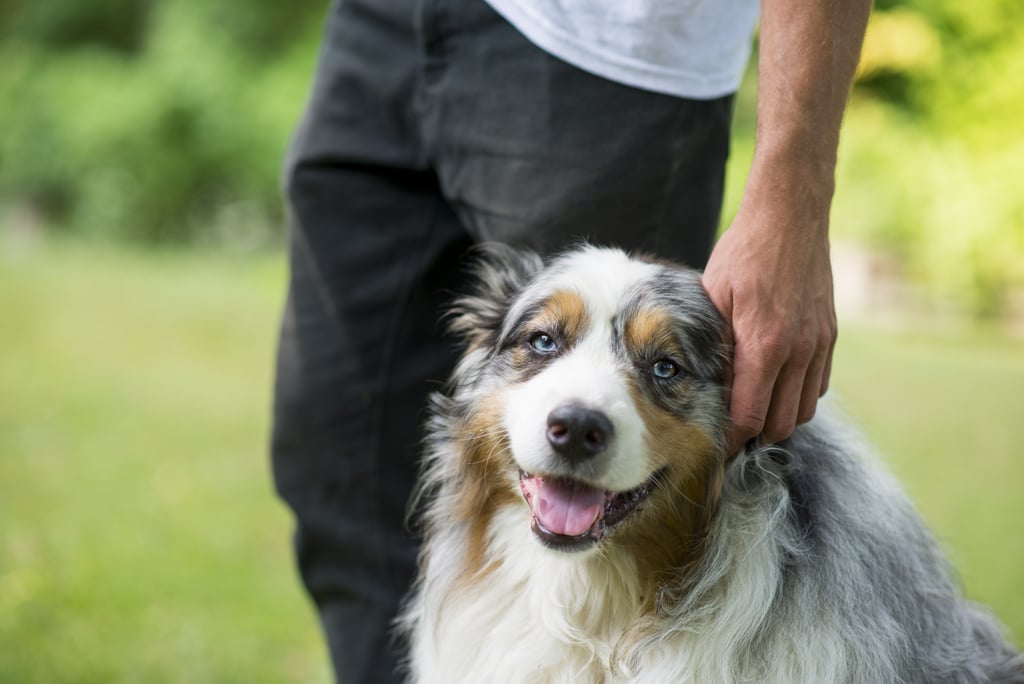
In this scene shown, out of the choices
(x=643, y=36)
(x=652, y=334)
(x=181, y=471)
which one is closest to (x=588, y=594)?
(x=652, y=334)

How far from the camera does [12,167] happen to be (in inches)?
689

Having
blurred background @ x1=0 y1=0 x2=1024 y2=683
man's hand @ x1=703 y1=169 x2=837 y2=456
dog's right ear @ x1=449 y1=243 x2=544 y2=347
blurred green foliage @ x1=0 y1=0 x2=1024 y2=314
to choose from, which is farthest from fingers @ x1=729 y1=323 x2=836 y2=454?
blurred green foliage @ x1=0 y1=0 x2=1024 y2=314

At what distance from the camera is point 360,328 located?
2.76 m

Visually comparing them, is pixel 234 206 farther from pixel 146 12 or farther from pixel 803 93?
pixel 803 93

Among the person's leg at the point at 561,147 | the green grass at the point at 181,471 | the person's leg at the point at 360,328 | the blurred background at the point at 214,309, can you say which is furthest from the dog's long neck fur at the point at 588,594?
the blurred background at the point at 214,309

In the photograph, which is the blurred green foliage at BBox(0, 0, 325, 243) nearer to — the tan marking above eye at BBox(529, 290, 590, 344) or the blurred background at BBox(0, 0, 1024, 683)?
the blurred background at BBox(0, 0, 1024, 683)

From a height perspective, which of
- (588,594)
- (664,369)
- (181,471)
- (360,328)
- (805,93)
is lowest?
(181,471)

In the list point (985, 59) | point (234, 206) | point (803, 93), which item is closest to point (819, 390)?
point (803, 93)

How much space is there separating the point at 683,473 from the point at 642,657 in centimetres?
41

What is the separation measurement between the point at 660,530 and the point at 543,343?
1.62ft

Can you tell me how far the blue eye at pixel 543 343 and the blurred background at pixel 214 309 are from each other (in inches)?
39.4

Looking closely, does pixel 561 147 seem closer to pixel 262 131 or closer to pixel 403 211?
pixel 403 211

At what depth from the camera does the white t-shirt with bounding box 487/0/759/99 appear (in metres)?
2.22

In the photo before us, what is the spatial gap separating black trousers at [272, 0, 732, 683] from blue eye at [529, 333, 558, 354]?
28 centimetres
